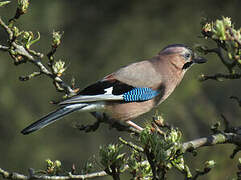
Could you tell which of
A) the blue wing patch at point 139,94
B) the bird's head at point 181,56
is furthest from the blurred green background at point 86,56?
the blue wing patch at point 139,94

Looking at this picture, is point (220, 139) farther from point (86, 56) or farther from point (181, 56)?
point (86, 56)

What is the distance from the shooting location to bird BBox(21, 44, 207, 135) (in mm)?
4091

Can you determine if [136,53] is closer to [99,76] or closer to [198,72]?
[99,76]

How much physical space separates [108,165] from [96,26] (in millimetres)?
7074

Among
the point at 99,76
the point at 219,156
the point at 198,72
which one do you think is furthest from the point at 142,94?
the point at 99,76

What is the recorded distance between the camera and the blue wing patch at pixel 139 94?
4.30 meters

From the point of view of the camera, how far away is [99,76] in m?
8.52

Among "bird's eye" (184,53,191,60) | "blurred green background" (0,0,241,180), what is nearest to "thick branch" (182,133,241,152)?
"bird's eye" (184,53,191,60)

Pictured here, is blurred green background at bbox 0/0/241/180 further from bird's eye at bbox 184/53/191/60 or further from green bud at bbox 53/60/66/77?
green bud at bbox 53/60/66/77

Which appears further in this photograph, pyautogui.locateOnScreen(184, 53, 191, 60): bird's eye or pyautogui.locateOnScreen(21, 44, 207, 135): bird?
pyautogui.locateOnScreen(184, 53, 191, 60): bird's eye

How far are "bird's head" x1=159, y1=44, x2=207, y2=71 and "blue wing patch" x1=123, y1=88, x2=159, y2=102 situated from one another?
1.82ft

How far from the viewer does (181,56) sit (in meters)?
4.68

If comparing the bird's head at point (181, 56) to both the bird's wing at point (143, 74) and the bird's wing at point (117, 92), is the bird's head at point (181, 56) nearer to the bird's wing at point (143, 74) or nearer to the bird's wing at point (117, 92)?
the bird's wing at point (143, 74)

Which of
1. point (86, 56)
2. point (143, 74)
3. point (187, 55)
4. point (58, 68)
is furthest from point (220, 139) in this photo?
point (86, 56)
